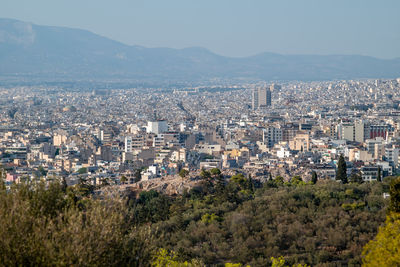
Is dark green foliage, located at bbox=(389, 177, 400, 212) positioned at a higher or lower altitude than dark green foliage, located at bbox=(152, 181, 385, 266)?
higher

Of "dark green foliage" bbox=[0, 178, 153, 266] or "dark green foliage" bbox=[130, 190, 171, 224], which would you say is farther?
"dark green foliage" bbox=[130, 190, 171, 224]

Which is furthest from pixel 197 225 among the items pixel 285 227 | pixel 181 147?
pixel 181 147

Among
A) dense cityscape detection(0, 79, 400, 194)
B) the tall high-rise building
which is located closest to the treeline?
dense cityscape detection(0, 79, 400, 194)

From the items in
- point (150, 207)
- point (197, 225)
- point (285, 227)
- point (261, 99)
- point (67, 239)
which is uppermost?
point (67, 239)

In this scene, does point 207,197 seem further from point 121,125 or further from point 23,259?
point 121,125

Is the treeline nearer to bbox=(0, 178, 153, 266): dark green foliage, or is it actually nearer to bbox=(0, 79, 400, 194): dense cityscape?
bbox=(0, 178, 153, 266): dark green foliage

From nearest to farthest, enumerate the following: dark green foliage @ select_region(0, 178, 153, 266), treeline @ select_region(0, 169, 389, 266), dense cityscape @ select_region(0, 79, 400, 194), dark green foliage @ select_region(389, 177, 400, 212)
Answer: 1. dark green foliage @ select_region(0, 178, 153, 266)
2. treeline @ select_region(0, 169, 389, 266)
3. dark green foliage @ select_region(389, 177, 400, 212)
4. dense cityscape @ select_region(0, 79, 400, 194)

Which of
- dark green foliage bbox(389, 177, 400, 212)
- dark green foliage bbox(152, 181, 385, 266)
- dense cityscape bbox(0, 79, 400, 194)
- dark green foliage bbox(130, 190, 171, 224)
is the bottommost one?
dense cityscape bbox(0, 79, 400, 194)

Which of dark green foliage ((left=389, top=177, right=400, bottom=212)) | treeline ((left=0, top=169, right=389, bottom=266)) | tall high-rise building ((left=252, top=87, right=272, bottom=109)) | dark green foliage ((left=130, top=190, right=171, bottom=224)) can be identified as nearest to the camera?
treeline ((left=0, top=169, right=389, bottom=266))

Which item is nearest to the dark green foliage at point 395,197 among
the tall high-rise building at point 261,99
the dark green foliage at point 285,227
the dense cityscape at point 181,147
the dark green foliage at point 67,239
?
the dark green foliage at point 285,227

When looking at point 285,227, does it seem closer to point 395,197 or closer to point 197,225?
point 197,225
